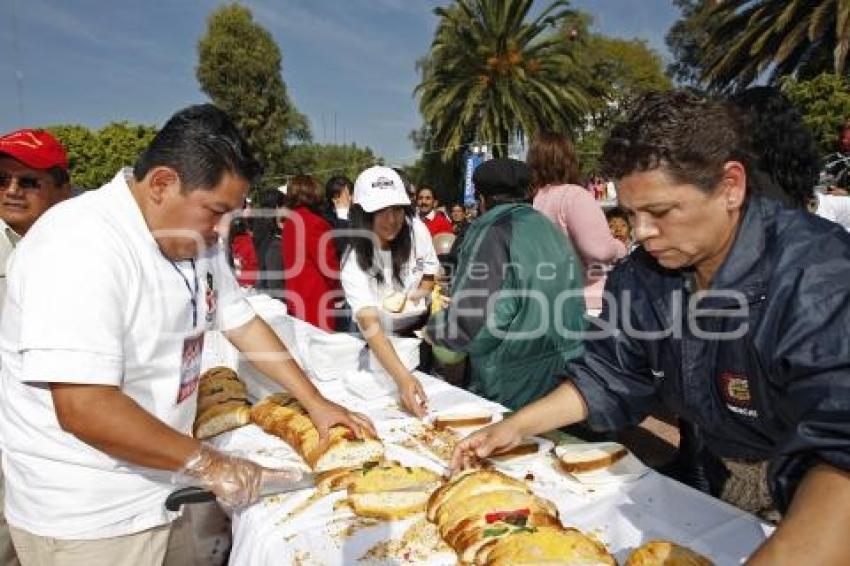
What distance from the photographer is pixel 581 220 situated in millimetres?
3619

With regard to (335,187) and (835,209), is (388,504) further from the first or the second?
(335,187)

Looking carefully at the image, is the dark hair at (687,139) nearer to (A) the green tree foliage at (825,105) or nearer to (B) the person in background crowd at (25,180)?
(B) the person in background crowd at (25,180)

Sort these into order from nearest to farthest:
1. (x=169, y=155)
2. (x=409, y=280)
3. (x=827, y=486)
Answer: (x=827, y=486) → (x=169, y=155) → (x=409, y=280)

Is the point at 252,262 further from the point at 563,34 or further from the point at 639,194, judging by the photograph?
the point at 563,34

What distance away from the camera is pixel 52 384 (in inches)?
53.4

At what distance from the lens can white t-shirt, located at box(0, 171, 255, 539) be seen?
52.9 inches

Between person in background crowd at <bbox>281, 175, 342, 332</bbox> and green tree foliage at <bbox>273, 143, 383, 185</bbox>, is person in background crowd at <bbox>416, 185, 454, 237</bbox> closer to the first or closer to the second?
person in background crowd at <bbox>281, 175, 342, 332</bbox>

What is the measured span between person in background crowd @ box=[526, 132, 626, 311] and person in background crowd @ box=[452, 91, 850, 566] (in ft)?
6.38

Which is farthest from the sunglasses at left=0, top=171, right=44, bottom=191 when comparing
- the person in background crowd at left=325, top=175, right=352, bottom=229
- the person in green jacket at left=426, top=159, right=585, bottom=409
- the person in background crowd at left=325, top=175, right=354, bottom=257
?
the person in background crowd at left=325, top=175, right=352, bottom=229

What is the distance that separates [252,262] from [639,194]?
18.0ft

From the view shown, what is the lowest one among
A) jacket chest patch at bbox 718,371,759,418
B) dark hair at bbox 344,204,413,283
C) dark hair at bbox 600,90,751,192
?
jacket chest patch at bbox 718,371,759,418

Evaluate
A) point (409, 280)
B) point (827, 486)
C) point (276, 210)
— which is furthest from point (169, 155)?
point (276, 210)

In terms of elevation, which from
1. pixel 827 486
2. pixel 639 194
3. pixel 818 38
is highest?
pixel 818 38

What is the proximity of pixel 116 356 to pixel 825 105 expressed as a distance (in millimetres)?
13903
